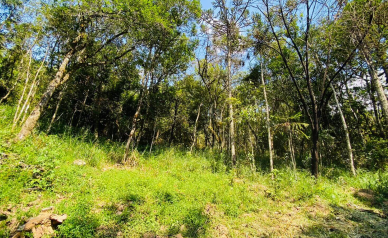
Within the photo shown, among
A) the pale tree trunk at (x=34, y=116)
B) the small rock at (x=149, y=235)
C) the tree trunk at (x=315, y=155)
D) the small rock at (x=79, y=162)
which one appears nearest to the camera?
the small rock at (x=149, y=235)

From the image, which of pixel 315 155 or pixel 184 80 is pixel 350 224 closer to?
pixel 315 155

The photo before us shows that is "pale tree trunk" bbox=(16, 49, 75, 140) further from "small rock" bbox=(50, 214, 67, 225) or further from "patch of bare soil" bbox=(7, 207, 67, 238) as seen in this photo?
"small rock" bbox=(50, 214, 67, 225)

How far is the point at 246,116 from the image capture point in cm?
727

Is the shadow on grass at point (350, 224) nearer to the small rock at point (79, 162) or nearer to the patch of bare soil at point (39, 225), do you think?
the patch of bare soil at point (39, 225)

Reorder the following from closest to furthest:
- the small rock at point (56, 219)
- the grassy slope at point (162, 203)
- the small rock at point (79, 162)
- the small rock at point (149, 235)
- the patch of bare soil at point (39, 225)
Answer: the patch of bare soil at point (39, 225) → the small rock at point (56, 219) → the small rock at point (149, 235) → the grassy slope at point (162, 203) → the small rock at point (79, 162)

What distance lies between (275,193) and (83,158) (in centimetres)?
653

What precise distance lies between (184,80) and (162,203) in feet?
40.2

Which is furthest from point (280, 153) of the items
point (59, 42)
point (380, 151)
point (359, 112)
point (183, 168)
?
point (59, 42)

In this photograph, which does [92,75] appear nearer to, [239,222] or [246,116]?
[246,116]

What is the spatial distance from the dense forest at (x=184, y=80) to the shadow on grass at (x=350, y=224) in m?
0.91

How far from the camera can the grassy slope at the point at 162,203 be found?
11.1 feet

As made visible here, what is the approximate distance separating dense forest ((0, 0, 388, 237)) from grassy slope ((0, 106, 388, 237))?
116mm

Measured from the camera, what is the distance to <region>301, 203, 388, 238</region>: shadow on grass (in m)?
3.59

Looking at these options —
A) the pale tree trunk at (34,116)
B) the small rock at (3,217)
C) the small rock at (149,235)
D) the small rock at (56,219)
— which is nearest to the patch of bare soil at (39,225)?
the small rock at (56,219)
